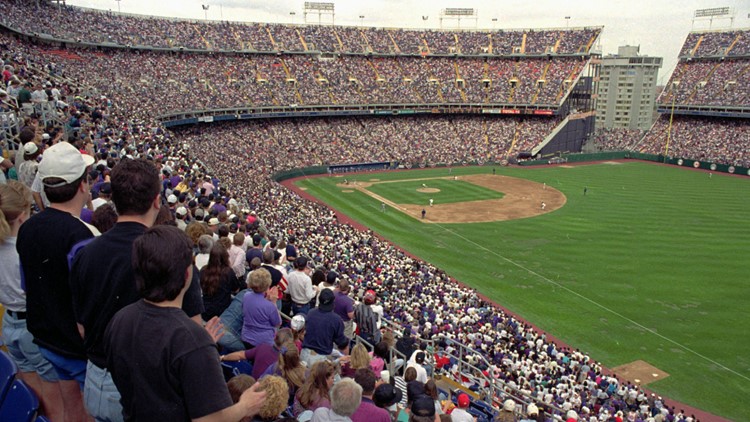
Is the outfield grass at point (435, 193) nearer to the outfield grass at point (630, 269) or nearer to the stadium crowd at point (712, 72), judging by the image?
the outfield grass at point (630, 269)

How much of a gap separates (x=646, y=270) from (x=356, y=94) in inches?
1804

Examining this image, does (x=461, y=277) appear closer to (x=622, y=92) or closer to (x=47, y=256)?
(x=47, y=256)

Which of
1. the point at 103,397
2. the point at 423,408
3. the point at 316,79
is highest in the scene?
the point at 316,79

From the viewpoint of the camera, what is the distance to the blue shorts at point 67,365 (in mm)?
4180

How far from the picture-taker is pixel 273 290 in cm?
760

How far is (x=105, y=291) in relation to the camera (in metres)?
3.54

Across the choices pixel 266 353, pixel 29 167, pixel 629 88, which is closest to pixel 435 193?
pixel 29 167

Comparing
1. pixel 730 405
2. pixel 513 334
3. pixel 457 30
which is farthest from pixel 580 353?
pixel 457 30

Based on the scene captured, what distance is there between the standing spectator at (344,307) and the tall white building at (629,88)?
11560 centimetres

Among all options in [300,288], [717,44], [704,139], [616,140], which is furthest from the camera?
[616,140]

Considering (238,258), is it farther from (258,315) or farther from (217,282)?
(258,315)

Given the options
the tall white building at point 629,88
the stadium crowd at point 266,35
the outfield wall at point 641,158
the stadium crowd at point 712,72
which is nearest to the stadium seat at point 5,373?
the stadium crowd at point 266,35

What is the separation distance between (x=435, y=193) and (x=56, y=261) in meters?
44.1

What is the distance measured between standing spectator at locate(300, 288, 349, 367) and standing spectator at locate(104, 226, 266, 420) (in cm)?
411
